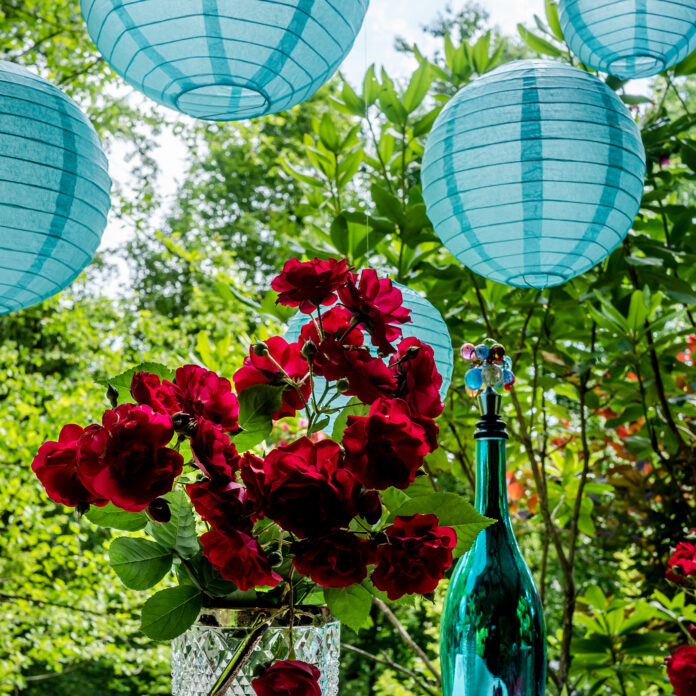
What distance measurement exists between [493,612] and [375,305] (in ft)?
0.98

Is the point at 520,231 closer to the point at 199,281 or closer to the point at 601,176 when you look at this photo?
the point at 601,176

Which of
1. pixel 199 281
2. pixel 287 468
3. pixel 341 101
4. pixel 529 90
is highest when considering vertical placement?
pixel 199 281

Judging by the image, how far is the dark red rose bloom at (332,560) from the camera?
0.38 metres

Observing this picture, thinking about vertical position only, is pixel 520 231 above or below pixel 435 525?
above

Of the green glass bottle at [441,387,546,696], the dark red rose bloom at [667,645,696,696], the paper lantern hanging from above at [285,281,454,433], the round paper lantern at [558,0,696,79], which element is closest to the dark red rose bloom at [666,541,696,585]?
the dark red rose bloom at [667,645,696,696]

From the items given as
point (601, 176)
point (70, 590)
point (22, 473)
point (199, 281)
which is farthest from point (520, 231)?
point (199, 281)

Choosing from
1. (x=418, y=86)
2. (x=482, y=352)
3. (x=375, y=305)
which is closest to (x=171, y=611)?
Answer: (x=375, y=305)

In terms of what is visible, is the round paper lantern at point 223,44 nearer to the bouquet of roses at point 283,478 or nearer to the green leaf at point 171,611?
the bouquet of roses at point 283,478

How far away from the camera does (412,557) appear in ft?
1.32

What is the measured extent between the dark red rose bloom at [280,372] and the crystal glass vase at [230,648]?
14 cm

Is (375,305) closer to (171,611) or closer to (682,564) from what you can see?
(171,611)

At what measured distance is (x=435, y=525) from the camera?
16.2 inches

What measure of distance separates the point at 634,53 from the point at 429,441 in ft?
2.36

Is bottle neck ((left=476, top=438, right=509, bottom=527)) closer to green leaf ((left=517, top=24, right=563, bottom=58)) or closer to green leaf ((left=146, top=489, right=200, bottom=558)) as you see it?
green leaf ((left=146, top=489, right=200, bottom=558))
